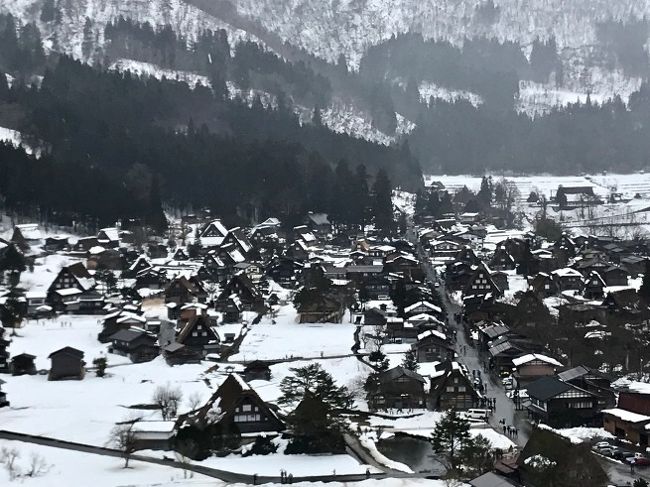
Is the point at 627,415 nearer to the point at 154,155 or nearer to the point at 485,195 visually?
the point at 154,155

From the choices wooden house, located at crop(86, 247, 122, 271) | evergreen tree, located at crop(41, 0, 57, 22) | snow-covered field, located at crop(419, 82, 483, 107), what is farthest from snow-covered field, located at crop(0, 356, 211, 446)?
snow-covered field, located at crop(419, 82, 483, 107)

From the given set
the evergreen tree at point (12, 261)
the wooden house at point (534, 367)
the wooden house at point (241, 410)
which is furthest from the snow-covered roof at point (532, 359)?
the evergreen tree at point (12, 261)

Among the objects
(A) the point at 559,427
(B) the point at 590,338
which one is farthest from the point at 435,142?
(A) the point at 559,427

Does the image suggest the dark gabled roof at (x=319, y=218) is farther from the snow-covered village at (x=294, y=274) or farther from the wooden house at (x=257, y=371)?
the wooden house at (x=257, y=371)

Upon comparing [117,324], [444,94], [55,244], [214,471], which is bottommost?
[214,471]

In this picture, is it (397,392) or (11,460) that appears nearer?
(11,460)

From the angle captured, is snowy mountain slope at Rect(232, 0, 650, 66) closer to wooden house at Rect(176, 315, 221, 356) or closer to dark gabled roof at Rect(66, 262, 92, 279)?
dark gabled roof at Rect(66, 262, 92, 279)

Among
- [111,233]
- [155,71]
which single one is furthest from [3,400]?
[155,71]
